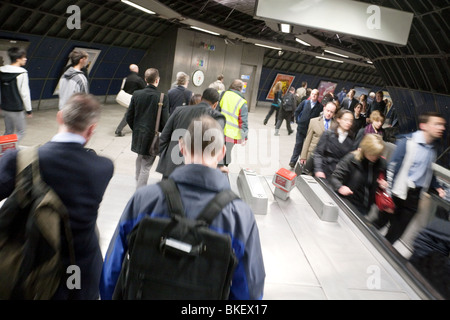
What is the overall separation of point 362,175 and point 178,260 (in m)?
3.27

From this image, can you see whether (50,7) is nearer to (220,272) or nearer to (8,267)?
(8,267)

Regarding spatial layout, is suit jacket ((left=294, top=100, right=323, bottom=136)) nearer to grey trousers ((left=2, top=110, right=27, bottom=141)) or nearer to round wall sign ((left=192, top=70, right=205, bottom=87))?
grey trousers ((left=2, top=110, right=27, bottom=141))

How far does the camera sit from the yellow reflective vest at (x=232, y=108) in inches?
256

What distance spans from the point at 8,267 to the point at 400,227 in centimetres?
413

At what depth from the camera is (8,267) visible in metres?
1.91

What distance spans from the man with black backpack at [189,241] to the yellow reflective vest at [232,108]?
4511 mm

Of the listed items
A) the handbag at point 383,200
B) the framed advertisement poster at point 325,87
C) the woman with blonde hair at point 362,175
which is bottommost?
the framed advertisement poster at point 325,87

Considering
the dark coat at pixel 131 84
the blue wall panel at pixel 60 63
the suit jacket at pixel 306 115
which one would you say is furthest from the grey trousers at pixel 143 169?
the blue wall panel at pixel 60 63

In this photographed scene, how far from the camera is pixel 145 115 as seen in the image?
16.8 feet

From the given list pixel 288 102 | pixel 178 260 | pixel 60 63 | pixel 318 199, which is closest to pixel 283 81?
pixel 288 102

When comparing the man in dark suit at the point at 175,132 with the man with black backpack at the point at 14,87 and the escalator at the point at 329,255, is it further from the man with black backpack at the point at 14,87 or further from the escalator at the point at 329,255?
the man with black backpack at the point at 14,87

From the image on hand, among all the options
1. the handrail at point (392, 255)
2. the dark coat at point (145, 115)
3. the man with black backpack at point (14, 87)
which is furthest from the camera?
the man with black backpack at point (14, 87)

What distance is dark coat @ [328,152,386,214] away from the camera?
431 centimetres
